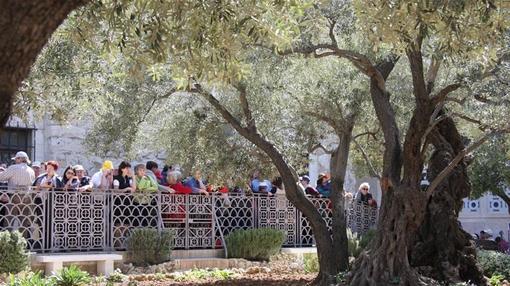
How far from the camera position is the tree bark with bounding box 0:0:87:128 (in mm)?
2980

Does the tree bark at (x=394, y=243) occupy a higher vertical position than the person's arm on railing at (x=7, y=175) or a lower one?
lower

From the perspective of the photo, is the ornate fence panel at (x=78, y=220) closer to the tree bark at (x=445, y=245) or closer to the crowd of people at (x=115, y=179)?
the crowd of people at (x=115, y=179)

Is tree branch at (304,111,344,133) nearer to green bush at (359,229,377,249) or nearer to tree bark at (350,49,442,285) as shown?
tree bark at (350,49,442,285)

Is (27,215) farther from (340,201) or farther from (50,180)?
(340,201)

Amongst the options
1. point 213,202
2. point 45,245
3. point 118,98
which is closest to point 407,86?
point 213,202

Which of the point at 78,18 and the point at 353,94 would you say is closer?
the point at 78,18

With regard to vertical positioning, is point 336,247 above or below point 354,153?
below

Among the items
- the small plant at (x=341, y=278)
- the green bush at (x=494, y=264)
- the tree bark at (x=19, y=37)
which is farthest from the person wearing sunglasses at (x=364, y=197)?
the tree bark at (x=19, y=37)

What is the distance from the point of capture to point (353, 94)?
1304 cm

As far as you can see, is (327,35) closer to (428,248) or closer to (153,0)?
(428,248)

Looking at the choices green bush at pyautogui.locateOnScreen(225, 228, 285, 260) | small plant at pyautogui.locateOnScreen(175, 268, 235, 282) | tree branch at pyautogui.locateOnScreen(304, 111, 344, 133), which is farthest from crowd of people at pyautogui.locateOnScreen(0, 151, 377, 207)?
small plant at pyautogui.locateOnScreen(175, 268, 235, 282)

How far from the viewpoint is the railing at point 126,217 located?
13000 mm

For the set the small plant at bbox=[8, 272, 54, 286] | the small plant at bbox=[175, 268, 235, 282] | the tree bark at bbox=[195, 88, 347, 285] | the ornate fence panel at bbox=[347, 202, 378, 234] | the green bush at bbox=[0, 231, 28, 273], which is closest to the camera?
the small plant at bbox=[8, 272, 54, 286]

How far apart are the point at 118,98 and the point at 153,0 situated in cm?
460
